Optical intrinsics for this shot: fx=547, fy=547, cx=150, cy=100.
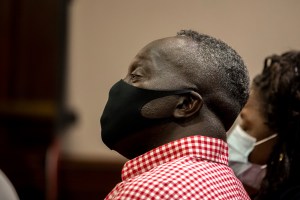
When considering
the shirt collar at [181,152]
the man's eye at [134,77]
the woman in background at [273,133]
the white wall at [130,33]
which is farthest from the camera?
the white wall at [130,33]

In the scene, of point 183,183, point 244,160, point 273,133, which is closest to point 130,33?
point 244,160

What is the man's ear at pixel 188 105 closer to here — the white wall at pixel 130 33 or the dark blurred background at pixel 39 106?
the white wall at pixel 130 33

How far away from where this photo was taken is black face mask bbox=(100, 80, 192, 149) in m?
1.23

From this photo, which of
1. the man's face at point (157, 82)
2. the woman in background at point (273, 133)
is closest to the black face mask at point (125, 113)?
the man's face at point (157, 82)

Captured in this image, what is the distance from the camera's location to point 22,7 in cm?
349

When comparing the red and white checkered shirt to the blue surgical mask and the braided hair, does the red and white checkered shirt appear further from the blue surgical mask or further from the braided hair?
the blue surgical mask

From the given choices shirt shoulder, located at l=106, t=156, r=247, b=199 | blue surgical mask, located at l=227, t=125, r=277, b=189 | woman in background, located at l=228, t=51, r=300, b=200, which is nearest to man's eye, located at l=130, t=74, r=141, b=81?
shirt shoulder, located at l=106, t=156, r=247, b=199

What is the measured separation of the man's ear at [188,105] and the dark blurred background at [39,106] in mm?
2008

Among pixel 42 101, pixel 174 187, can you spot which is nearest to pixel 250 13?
pixel 42 101

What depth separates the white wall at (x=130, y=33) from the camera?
3098mm

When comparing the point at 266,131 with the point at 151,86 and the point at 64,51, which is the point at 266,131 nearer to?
the point at 151,86

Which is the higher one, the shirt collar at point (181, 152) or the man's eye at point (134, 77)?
the man's eye at point (134, 77)

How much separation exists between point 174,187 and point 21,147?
244cm

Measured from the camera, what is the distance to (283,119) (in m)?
1.75
